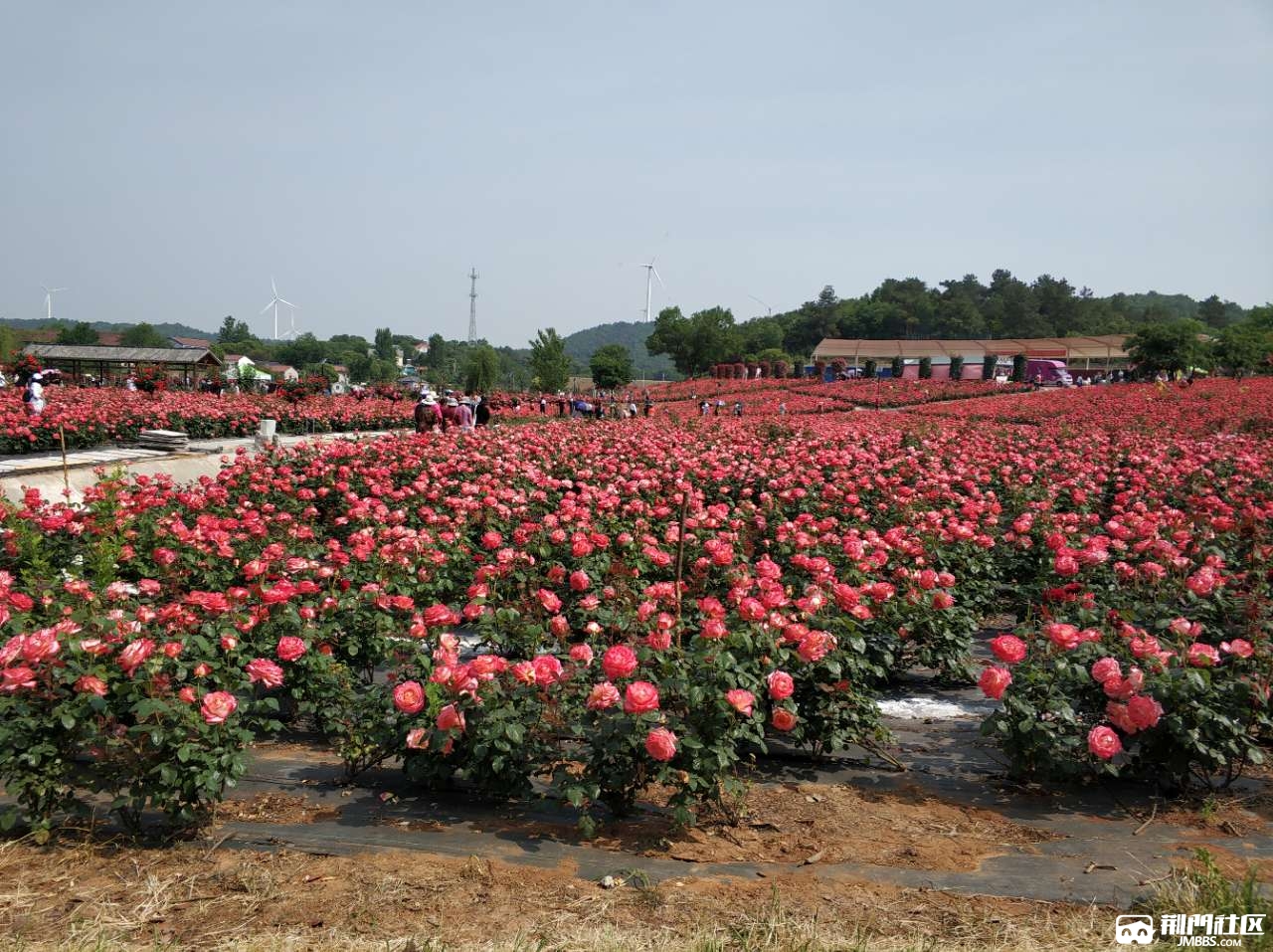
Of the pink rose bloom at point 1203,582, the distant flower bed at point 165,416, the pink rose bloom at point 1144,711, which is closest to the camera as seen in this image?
the pink rose bloom at point 1144,711

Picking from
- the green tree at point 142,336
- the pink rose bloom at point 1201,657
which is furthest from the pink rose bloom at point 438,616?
the green tree at point 142,336

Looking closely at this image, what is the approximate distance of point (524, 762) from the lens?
3.60 meters

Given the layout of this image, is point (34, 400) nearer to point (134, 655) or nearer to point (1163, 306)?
point (134, 655)

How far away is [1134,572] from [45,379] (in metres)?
30.0

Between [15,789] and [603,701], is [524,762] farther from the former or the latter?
[15,789]

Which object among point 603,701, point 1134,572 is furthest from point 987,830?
point 1134,572

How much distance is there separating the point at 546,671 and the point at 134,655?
1619 millimetres

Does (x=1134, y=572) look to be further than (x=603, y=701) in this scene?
Yes

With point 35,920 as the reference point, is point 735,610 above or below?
above

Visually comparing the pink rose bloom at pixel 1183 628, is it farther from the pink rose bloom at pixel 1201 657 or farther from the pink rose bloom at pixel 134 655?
the pink rose bloom at pixel 134 655

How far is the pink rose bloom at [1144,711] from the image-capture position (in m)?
3.68

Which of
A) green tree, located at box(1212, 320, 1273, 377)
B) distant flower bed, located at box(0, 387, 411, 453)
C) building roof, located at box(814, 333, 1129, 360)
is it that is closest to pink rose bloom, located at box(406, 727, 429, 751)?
distant flower bed, located at box(0, 387, 411, 453)

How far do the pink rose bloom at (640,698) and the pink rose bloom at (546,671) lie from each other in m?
0.40

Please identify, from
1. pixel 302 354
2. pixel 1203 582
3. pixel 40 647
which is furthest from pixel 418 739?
pixel 302 354
